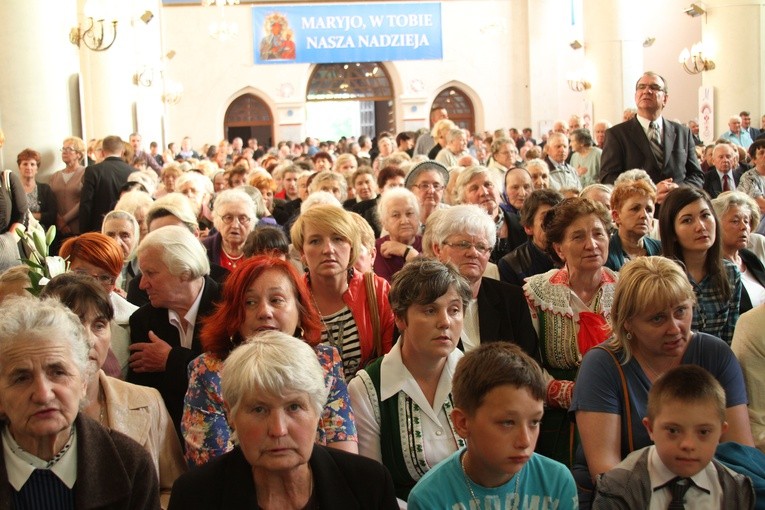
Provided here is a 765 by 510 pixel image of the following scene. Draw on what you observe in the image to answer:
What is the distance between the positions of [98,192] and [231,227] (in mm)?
3529

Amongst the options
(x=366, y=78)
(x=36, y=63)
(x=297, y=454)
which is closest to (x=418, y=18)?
(x=366, y=78)

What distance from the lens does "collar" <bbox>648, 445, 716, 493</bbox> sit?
3.28 metres

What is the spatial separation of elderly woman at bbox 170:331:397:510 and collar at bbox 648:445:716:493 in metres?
0.93

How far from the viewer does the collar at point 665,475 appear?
328 cm

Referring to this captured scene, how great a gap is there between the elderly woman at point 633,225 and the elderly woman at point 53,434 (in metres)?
3.43

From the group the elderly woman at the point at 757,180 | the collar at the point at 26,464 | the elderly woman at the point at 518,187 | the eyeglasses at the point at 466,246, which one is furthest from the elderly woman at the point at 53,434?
the elderly woman at the point at 757,180

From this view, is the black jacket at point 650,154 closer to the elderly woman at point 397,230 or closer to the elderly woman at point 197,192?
the elderly woman at point 397,230

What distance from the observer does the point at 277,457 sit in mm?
2809

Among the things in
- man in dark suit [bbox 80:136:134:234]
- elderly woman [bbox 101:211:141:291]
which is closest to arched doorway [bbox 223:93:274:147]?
man in dark suit [bbox 80:136:134:234]

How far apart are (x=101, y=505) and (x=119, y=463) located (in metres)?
0.14

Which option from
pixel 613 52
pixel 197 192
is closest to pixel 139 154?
pixel 197 192

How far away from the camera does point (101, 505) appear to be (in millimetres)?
2971

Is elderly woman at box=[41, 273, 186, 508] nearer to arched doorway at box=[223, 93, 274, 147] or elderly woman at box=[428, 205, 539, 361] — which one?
elderly woman at box=[428, 205, 539, 361]

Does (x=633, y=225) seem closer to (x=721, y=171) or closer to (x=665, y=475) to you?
(x=665, y=475)
